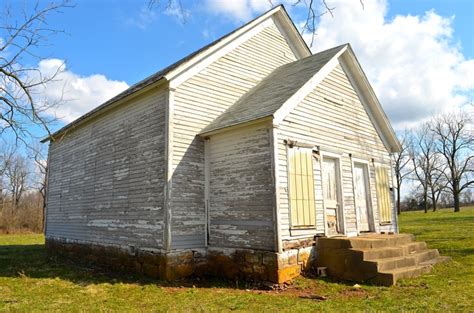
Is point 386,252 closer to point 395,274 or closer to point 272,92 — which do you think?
point 395,274

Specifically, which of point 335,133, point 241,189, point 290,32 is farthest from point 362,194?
point 290,32

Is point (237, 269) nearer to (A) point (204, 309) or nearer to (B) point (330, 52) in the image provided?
(A) point (204, 309)

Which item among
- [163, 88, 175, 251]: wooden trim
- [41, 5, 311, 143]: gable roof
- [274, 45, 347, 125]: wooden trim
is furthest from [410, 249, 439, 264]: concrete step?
[41, 5, 311, 143]: gable roof

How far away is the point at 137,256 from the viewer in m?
10.1

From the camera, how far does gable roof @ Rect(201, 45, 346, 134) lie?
945 cm

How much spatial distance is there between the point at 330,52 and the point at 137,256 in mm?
8295

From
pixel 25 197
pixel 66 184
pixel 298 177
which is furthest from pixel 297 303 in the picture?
pixel 25 197

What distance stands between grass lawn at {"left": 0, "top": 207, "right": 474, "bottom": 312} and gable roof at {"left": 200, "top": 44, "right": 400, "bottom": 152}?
12.9 feet

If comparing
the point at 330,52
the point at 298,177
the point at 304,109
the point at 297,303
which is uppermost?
the point at 330,52

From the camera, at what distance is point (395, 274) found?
A: 314 inches

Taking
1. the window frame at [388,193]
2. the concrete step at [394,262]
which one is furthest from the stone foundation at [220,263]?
the window frame at [388,193]

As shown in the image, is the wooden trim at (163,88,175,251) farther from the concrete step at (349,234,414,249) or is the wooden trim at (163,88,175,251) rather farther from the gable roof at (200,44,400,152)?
the concrete step at (349,234,414,249)

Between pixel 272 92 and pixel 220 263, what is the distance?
194 inches

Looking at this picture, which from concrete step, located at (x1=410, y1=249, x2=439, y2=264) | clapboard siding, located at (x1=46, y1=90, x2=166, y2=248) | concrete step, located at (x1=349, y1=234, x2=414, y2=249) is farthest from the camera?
clapboard siding, located at (x1=46, y1=90, x2=166, y2=248)
